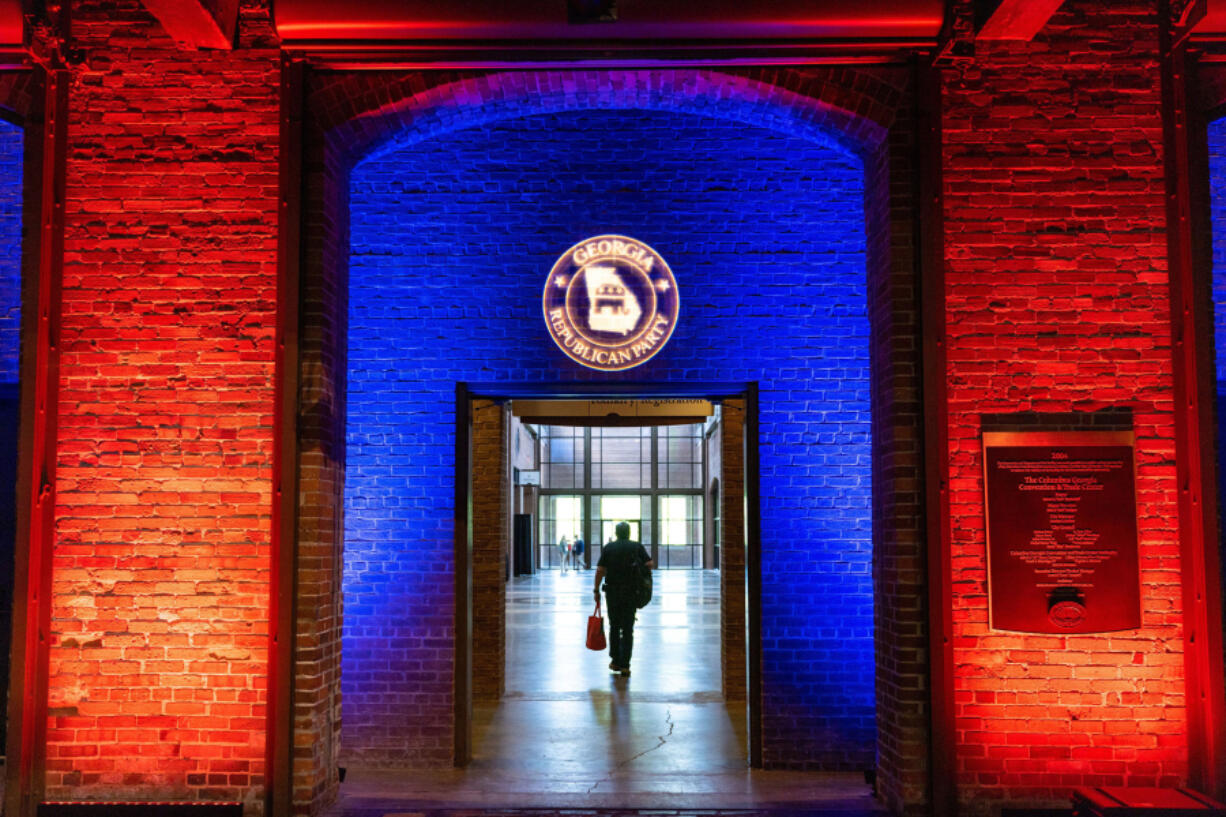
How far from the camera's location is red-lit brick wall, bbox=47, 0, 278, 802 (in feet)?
17.7

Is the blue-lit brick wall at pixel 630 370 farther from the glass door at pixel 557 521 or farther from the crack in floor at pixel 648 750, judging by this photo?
the glass door at pixel 557 521

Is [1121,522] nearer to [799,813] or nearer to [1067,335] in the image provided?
[1067,335]

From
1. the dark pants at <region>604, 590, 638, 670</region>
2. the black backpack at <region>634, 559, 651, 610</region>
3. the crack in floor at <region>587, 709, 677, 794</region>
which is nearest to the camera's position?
the crack in floor at <region>587, 709, 677, 794</region>

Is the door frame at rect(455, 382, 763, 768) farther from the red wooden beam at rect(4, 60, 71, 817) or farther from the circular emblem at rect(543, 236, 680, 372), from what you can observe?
the red wooden beam at rect(4, 60, 71, 817)

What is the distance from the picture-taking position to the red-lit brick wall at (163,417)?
213 inches

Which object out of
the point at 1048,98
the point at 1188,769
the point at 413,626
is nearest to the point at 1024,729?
the point at 1188,769

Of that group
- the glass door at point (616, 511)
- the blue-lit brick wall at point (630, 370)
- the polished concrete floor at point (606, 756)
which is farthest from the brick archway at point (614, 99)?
the glass door at point (616, 511)

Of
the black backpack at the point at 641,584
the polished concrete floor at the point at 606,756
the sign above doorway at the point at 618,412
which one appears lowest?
the polished concrete floor at the point at 606,756

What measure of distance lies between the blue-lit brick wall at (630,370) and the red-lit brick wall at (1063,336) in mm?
1749

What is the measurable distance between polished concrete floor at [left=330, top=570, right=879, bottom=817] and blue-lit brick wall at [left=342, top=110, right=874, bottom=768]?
0.49m

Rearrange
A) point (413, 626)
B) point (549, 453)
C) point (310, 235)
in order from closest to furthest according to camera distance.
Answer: point (310, 235) < point (413, 626) < point (549, 453)

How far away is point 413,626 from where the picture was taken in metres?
7.28

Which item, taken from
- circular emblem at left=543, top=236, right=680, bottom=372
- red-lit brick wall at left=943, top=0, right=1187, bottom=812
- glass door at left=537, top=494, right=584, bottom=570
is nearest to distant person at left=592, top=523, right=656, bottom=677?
circular emblem at left=543, top=236, right=680, bottom=372

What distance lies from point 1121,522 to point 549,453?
125 ft
